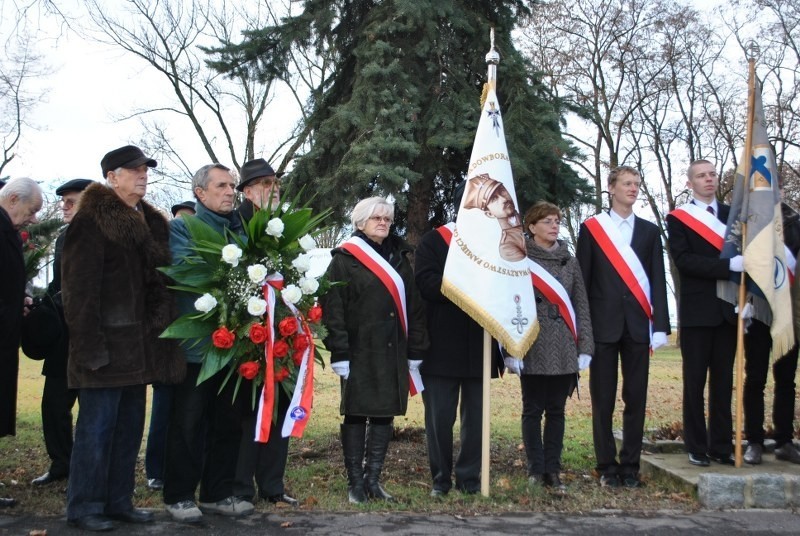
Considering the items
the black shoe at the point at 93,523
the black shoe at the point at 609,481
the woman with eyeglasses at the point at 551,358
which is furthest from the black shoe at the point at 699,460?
the black shoe at the point at 93,523

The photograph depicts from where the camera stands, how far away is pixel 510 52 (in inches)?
393

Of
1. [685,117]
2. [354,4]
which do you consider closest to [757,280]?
[354,4]

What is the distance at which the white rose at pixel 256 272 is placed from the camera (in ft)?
15.0

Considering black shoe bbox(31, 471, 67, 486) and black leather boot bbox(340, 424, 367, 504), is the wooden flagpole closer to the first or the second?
black leather boot bbox(340, 424, 367, 504)

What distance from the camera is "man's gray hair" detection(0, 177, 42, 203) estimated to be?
4.88 meters

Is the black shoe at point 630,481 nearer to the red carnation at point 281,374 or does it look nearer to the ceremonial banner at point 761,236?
the ceremonial banner at point 761,236

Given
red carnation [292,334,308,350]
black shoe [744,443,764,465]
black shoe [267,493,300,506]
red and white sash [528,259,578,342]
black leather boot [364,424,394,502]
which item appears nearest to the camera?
red carnation [292,334,308,350]

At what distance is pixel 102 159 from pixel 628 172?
376 centimetres

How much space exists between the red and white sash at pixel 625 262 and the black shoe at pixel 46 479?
4394 millimetres

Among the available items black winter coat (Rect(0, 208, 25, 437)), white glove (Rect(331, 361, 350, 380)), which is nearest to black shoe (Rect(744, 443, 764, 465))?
white glove (Rect(331, 361, 350, 380))

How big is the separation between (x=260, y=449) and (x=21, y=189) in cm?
226

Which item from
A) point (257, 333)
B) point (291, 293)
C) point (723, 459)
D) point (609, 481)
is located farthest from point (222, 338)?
point (723, 459)

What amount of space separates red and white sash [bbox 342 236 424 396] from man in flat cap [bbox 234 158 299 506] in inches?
26.5

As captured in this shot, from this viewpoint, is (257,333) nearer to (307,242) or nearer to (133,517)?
(307,242)
